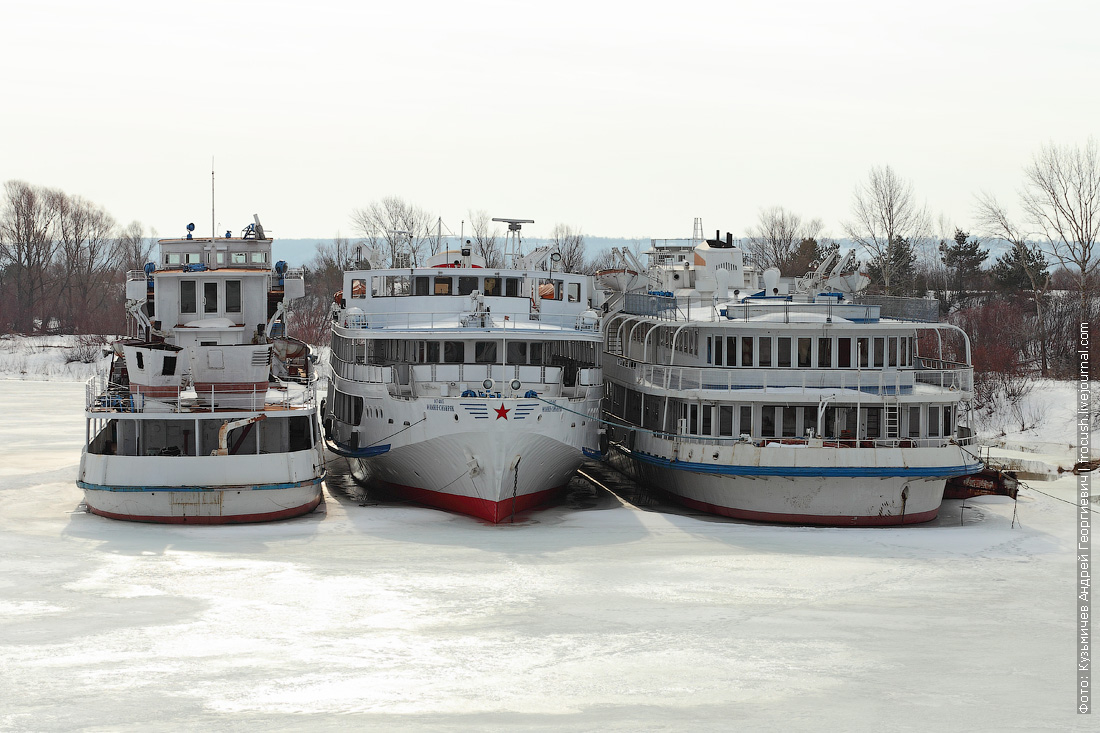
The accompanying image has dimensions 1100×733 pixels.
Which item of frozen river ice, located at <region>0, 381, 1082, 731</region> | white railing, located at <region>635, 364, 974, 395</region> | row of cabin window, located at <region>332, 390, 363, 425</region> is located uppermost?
white railing, located at <region>635, 364, 974, 395</region>

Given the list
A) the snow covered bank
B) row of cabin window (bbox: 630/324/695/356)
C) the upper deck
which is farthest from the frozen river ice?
the snow covered bank

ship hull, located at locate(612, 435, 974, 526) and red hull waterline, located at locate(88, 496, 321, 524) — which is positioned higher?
ship hull, located at locate(612, 435, 974, 526)

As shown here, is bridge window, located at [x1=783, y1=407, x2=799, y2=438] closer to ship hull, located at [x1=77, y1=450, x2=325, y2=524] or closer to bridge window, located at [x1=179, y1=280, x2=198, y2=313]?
ship hull, located at [x1=77, y1=450, x2=325, y2=524]

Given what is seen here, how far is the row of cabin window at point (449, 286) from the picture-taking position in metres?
36.9

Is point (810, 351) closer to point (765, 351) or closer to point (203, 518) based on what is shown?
A: point (765, 351)

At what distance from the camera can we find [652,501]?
3612 cm

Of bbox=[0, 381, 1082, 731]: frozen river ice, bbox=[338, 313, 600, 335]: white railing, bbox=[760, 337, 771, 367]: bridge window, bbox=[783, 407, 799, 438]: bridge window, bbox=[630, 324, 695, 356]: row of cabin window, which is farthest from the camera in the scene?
bbox=[630, 324, 695, 356]: row of cabin window

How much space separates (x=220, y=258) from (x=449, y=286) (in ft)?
27.5

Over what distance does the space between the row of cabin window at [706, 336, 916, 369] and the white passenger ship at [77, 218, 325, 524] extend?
39.2 ft

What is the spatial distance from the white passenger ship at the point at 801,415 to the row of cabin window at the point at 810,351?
0.09 feet

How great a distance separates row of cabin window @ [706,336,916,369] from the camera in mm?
33281

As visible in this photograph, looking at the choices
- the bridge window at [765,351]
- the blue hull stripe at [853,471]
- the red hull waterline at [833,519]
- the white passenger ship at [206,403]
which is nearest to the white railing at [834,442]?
the blue hull stripe at [853,471]

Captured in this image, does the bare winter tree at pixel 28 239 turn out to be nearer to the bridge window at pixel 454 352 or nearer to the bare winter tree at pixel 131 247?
the bare winter tree at pixel 131 247

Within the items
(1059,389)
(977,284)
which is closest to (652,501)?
(1059,389)
